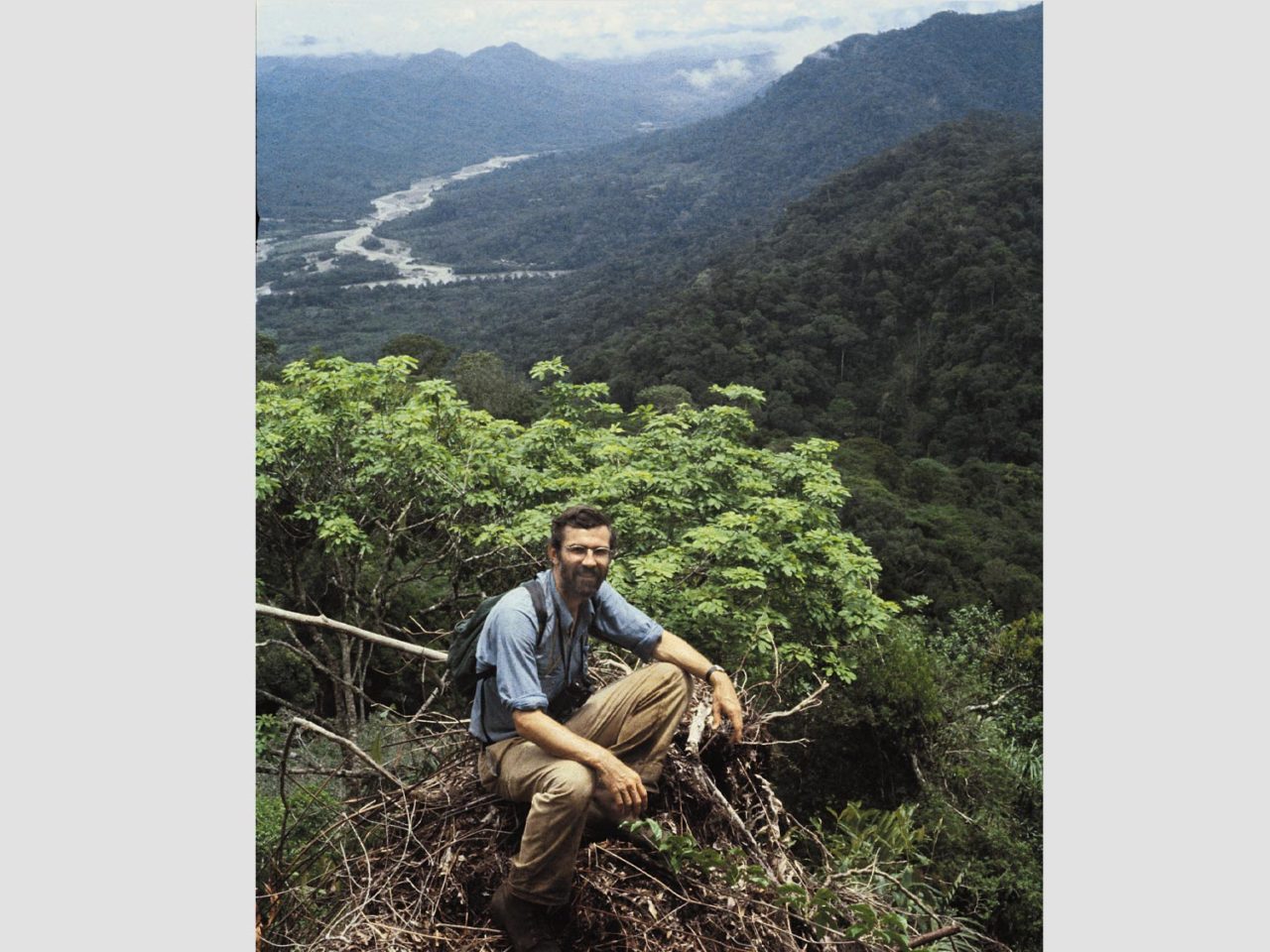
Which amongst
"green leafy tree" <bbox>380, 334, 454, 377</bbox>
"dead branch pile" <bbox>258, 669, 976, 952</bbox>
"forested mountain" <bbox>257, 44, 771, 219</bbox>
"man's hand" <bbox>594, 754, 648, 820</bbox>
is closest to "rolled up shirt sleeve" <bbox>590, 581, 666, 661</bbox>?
"man's hand" <bbox>594, 754, 648, 820</bbox>

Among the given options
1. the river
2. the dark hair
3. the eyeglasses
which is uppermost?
the river

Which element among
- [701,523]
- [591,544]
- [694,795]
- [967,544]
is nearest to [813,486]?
[701,523]

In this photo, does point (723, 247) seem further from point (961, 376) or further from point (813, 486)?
point (813, 486)

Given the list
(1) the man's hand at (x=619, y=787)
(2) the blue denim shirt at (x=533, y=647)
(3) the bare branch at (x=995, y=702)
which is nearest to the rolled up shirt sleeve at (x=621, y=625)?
(2) the blue denim shirt at (x=533, y=647)

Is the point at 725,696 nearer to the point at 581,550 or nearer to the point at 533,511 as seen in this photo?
the point at 581,550

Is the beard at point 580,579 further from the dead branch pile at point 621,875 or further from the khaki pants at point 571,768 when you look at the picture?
the dead branch pile at point 621,875

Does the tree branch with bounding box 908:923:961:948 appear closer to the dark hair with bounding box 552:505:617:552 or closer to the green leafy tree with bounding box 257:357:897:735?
the dark hair with bounding box 552:505:617:552
